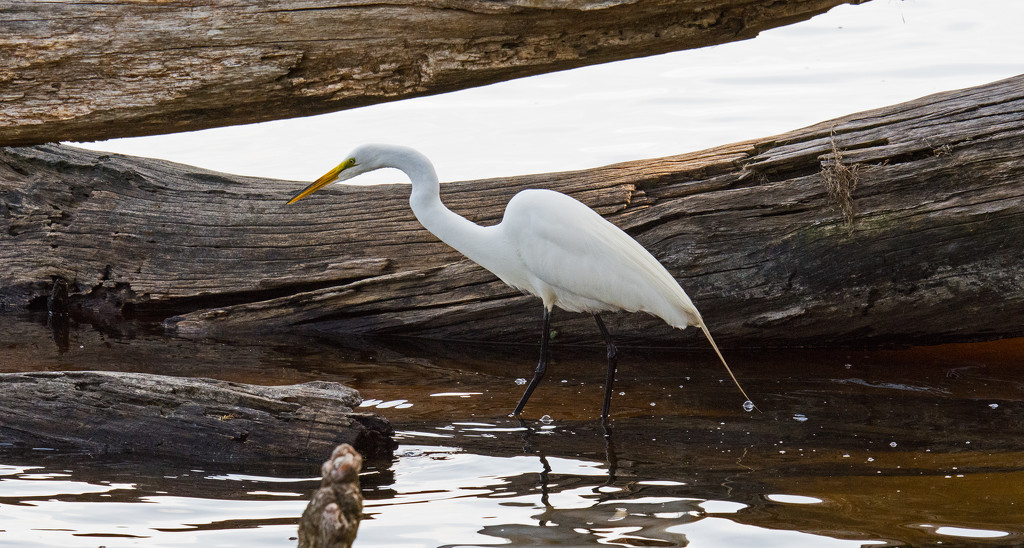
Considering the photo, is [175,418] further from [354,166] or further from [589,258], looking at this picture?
[589,258]

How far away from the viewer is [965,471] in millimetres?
3834

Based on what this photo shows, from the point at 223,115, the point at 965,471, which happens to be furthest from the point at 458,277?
the point at 965,471

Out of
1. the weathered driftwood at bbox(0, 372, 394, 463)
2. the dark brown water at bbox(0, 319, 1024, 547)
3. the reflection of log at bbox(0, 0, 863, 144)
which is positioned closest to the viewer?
the dark brown water at bbox(0, 319, 1024, 547)

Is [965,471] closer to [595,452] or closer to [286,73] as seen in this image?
[595,452]

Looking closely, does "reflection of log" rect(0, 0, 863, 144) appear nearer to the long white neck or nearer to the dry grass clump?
the long white neck

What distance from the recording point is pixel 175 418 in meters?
3.89

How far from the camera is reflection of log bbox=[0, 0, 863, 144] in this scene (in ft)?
13.6

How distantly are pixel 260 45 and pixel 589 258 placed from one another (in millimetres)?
1658

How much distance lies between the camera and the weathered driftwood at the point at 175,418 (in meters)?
3.87

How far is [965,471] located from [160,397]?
2.98m

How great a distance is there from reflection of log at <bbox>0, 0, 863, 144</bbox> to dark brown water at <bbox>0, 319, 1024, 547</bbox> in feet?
4.64

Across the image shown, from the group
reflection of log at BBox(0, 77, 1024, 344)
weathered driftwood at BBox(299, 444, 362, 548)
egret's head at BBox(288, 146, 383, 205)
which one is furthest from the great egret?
weathered driftwood at BBox(299, 444, 362, 548)

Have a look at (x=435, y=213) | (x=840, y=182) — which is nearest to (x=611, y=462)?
(x=435, y=213)

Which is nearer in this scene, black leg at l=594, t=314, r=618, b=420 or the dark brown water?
the dark brown water
